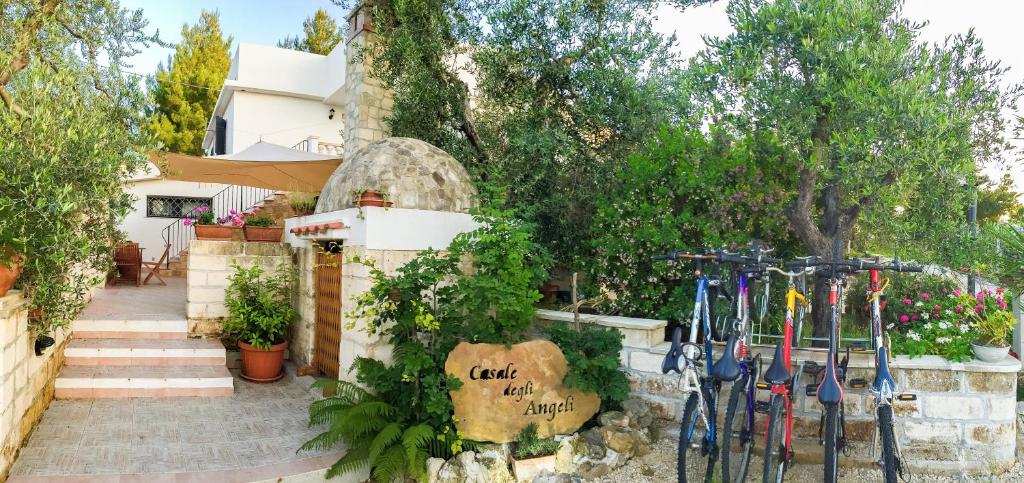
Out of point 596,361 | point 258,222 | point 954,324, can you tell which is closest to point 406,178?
point 596,361

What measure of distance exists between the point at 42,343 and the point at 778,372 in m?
6.19

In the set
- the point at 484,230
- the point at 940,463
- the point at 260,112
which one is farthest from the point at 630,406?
the point at 260,112

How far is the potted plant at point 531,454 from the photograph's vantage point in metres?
5.09

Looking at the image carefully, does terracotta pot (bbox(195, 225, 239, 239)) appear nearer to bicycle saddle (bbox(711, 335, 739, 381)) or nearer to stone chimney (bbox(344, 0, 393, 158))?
stone chimney (bbox(344, 0, 393, 158))

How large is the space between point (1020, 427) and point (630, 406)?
13.0 ft

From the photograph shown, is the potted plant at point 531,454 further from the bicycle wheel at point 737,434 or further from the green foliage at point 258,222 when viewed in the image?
the green foliage at point 258,222

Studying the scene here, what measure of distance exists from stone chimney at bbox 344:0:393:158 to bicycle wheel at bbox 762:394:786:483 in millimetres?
8381

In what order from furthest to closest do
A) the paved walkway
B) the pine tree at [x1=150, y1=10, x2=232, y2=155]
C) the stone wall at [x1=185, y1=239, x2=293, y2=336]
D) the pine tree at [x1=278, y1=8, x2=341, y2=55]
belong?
the pine tree at [x1=278, y1=8, x2=341, y2=55]
the pine tree at [x1=150, y1=10, x2=232, y2=155]
the stone wall at [x1=185, y1=239, x2=293, y2=336]
the paved walkway

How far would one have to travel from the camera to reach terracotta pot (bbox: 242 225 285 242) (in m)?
8.86

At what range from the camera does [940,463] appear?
5.24 meters

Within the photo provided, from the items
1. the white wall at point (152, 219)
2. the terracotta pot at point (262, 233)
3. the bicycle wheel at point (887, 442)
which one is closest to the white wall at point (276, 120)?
the white wall at point (152, 219)

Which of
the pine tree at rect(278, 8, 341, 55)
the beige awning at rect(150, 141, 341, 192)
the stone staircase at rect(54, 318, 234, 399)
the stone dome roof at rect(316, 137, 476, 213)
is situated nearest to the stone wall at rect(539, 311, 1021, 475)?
the stone dome roof at rect(316, 137, 476, 213)

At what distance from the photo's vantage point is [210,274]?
8.47 meters

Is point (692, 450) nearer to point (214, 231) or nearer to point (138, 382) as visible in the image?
point (138, 382)
